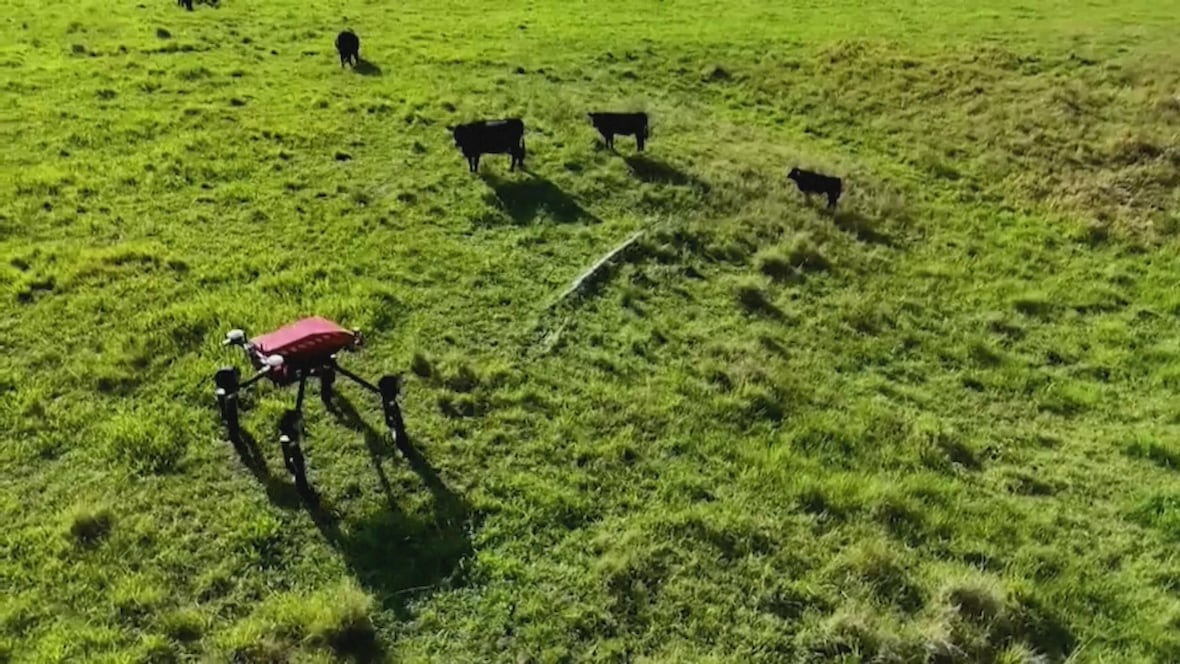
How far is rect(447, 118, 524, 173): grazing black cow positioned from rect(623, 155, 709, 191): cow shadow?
2484mm

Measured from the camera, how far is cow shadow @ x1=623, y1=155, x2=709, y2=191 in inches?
792

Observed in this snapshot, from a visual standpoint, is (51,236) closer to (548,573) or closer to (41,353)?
(41,353)

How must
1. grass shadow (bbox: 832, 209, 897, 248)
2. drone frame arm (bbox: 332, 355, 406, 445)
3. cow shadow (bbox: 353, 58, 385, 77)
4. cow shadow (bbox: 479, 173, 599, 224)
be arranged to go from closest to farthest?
drone frame arm (bbox: 332, 355, 406, 445) < cow shadow (bbox: 479, 173, 599, 224) < grass shadow (bbox: 832, 209, 897, 248) < cow shadow (bbox: 353, 58, 385, 77)

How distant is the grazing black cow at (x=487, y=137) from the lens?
1956 cm

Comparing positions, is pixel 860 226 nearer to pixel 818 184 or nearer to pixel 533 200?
pixel 818 184

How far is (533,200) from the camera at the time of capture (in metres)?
18.9

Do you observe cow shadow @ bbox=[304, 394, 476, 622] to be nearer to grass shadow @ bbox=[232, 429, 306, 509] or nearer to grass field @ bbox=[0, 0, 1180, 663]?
grass field @ bbox=[0, 0, 1180, 663]

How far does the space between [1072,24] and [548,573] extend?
31088 millimetres

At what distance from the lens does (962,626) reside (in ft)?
31.6

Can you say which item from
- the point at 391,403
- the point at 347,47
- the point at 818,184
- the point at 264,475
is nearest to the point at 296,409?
the point at 264,475

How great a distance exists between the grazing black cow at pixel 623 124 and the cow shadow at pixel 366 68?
7.17 m

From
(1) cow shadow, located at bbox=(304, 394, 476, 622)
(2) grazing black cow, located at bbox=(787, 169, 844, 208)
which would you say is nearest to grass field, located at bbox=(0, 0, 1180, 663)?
(1) cow shadow, located at bbox=(304, 394, 476, 622)

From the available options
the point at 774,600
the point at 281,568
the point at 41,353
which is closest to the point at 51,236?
the point at 41,353

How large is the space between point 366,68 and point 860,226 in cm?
1361
